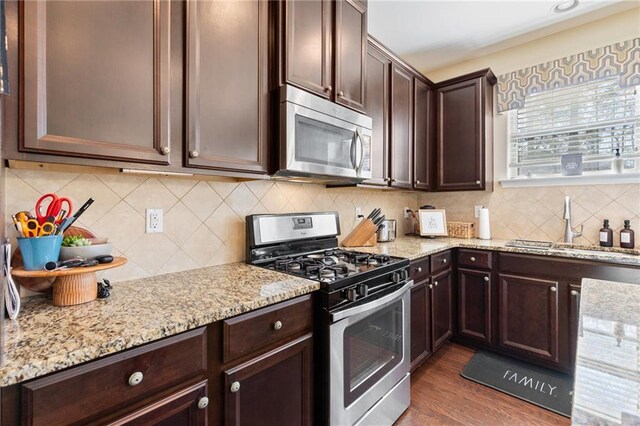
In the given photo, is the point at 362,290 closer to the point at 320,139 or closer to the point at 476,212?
the point at 320,139

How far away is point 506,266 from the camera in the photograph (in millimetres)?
2369

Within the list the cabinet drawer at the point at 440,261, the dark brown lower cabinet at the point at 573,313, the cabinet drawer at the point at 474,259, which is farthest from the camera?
the cabinet drawer at the point at 474,259

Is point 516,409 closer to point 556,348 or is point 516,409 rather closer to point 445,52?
point 556,348

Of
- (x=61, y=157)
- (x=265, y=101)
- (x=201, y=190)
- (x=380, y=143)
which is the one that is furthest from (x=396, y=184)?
(x=61, y=157)

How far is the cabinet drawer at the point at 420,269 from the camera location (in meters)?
2.08

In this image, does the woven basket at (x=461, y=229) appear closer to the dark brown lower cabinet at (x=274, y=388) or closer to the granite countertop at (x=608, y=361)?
the granite countertop at (x=608, y=361)

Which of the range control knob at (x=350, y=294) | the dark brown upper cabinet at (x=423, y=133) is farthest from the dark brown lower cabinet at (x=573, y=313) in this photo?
the range control knob at (x=350, y=294)

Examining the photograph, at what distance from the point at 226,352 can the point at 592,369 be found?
0.99 metres

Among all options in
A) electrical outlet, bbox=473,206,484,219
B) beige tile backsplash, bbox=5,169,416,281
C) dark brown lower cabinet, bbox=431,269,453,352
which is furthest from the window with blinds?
beige tile backsplash, bbox=5,169,416,281

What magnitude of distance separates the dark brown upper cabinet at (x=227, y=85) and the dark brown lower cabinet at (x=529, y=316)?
2.13 meters

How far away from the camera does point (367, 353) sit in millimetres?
1567

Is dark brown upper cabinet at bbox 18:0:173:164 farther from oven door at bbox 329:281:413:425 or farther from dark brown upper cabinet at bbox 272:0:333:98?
oven door at bbox 329:281:413:425

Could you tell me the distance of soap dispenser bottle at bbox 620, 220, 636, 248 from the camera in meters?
2.22

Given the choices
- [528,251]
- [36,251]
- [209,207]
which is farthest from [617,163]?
[36,251]
